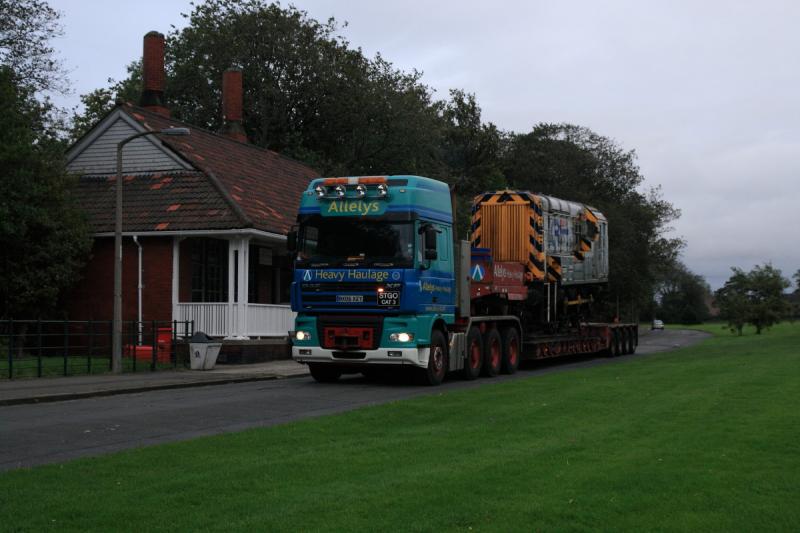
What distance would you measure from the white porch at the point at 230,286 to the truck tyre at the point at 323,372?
25.4 ft

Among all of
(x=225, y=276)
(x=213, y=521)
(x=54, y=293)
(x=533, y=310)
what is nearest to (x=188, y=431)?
(x=213, y=521)

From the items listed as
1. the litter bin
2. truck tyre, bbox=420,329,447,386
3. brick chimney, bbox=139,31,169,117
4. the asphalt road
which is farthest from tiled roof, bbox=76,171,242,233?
truck tyre, bbox=420,329,447,386

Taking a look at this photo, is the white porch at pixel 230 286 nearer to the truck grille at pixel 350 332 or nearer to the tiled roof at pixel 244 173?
the tiled roof at pixel 244 173

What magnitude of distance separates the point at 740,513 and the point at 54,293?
77.2 ft

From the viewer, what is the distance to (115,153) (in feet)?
99.9

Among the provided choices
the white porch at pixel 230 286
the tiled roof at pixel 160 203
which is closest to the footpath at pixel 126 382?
the white porch at pixel 230 286

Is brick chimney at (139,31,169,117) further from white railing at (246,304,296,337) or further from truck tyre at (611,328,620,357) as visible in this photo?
truck tyre at (611,328,620,357)

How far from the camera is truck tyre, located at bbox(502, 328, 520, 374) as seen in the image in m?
22.5

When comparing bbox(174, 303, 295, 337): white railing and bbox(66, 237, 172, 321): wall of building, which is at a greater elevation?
bbox(66, 237, 172, 321): wall of building

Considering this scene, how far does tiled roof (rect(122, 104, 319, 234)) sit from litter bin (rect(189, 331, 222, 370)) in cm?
364

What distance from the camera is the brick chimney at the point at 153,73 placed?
106 feet

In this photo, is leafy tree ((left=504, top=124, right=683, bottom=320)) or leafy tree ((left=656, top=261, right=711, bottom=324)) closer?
leafy tree ((left=504, top=124, right=683, bottom=320))

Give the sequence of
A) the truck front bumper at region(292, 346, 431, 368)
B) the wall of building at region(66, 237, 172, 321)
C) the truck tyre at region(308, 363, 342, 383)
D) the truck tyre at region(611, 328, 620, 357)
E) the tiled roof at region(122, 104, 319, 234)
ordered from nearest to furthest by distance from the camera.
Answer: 1. the truck front bumper at region(292, 346, 431, 368)
2. the truck tyre at region(308, 363, 342, 383)
3. the wall of building at region(66, 237, 172, 321)
4. the tiled roof at region(122, 104, 319, 234)
5. the truck tyre at region(611, 328, 620, 357)

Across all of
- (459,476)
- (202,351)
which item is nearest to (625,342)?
(202,351)
